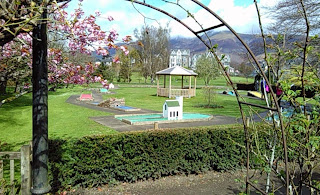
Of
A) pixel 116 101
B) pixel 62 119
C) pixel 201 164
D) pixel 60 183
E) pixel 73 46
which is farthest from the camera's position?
pixel 116 101

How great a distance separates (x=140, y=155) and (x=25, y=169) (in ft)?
7.58

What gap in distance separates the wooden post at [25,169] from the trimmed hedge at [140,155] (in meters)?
0.66

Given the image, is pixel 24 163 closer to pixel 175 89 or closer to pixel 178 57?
pixel 175 89

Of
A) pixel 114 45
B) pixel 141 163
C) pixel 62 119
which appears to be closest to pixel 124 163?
pixel 141 163

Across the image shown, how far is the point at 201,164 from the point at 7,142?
648 cm

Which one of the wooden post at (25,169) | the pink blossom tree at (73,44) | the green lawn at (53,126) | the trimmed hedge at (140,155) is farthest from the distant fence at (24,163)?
the green lawn at (53,126)

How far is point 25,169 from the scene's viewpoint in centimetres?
395

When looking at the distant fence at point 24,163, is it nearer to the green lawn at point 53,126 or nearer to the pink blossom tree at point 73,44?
the pink blossom tree at point 73,44

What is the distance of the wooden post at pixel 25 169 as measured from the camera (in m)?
3.90

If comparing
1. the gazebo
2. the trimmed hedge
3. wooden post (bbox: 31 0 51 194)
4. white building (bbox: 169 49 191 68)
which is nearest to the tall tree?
the gazebo

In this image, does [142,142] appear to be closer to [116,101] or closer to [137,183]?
[137,183]

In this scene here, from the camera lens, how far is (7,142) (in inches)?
318

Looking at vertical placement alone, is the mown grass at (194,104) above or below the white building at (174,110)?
below

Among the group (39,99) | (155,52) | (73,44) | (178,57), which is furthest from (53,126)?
(178,57)
